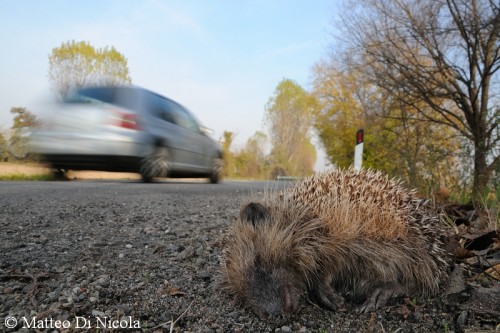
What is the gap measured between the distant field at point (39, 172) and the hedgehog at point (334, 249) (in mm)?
6346

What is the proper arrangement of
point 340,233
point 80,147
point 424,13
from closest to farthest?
1. point 340,233
2. point 80,147
3. point 424,13

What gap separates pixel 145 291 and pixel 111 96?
263 inches

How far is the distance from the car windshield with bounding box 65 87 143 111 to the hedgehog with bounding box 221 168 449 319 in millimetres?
5765

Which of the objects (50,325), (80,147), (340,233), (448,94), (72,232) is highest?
(448,94)

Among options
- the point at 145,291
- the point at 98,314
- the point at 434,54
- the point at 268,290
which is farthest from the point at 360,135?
the point at 98,314

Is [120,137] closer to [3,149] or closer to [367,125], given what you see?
[3,149]

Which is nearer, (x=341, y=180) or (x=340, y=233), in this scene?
(x=340, y=233)

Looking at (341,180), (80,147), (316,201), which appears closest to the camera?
(316,201)

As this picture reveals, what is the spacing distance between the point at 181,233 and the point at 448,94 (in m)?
Answer: 8.71

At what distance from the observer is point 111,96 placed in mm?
8203

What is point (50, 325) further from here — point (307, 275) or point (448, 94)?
point (448, 94)

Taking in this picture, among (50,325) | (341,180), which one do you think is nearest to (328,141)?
(341,180)

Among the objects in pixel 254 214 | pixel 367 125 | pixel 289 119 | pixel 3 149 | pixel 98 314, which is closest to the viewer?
pixel 98 314

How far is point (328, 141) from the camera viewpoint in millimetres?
25438
